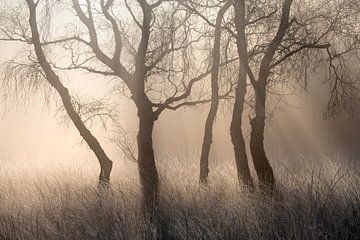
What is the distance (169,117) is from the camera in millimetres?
38562

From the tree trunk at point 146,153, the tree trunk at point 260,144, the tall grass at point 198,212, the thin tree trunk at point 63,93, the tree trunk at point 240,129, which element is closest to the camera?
the tall grass at point 198,212

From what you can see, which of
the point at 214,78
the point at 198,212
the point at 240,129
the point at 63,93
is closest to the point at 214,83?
the point at 214,78

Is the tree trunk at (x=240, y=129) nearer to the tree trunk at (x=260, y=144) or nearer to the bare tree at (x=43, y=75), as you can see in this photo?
the tree trunk at (x=260, y=144)

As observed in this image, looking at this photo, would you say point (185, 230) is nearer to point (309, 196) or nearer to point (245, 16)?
point (309, 196)

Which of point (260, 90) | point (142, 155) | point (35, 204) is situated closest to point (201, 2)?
point (260, 90)

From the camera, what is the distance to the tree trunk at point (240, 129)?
1116 centimetres

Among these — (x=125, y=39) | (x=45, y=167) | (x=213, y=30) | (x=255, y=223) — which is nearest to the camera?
(x=255, y=223)

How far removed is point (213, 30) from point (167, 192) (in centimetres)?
374

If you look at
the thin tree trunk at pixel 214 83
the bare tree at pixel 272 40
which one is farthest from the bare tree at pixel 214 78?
the bare tree at pixel 272 40

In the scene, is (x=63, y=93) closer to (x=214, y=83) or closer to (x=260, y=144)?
(x=214, y=83)

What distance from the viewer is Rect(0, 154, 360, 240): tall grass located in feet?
25.3

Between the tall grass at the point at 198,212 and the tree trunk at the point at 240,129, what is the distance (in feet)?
1.01

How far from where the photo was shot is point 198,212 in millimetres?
9039

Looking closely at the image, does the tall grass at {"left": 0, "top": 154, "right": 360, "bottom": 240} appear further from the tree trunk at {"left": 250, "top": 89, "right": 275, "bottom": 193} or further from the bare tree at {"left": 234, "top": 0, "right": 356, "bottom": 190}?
the bare tree at {"left": 234, "top": 0, "right": 356, "bottom": 190}
